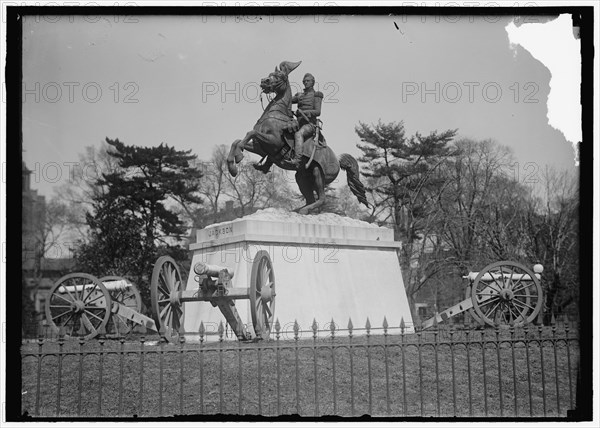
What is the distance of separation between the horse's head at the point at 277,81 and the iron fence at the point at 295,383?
5.46 m

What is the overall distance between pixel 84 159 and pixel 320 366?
18344 mm

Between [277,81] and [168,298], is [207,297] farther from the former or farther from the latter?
[277,81]

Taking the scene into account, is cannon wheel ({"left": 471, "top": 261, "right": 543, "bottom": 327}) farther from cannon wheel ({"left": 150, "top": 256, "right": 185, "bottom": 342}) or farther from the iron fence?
cannon wheel ({"left": 150, "top": 256, "right": 185, "bottom": 342})

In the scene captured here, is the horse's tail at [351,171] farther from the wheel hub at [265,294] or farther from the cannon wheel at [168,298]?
the cannon wheel at [168,298]

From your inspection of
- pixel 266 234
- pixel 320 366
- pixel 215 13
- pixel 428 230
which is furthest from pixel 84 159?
pixel 320 366

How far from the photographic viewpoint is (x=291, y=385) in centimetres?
943

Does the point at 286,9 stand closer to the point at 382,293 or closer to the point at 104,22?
the point at 104,22

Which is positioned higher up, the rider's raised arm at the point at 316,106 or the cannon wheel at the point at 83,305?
the rider's raised arm at the point at 316,106

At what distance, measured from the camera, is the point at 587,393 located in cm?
940

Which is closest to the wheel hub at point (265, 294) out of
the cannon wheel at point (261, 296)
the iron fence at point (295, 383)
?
the cannon wheel at point (261, 296)

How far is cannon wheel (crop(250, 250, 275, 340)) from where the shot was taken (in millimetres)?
10963

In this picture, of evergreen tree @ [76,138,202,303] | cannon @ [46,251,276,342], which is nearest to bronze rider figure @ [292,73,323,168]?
cannon @ [46,251,276,342]

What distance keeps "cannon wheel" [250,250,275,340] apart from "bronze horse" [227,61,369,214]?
2634 millimetres

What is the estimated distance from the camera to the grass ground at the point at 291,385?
8.30 metres
